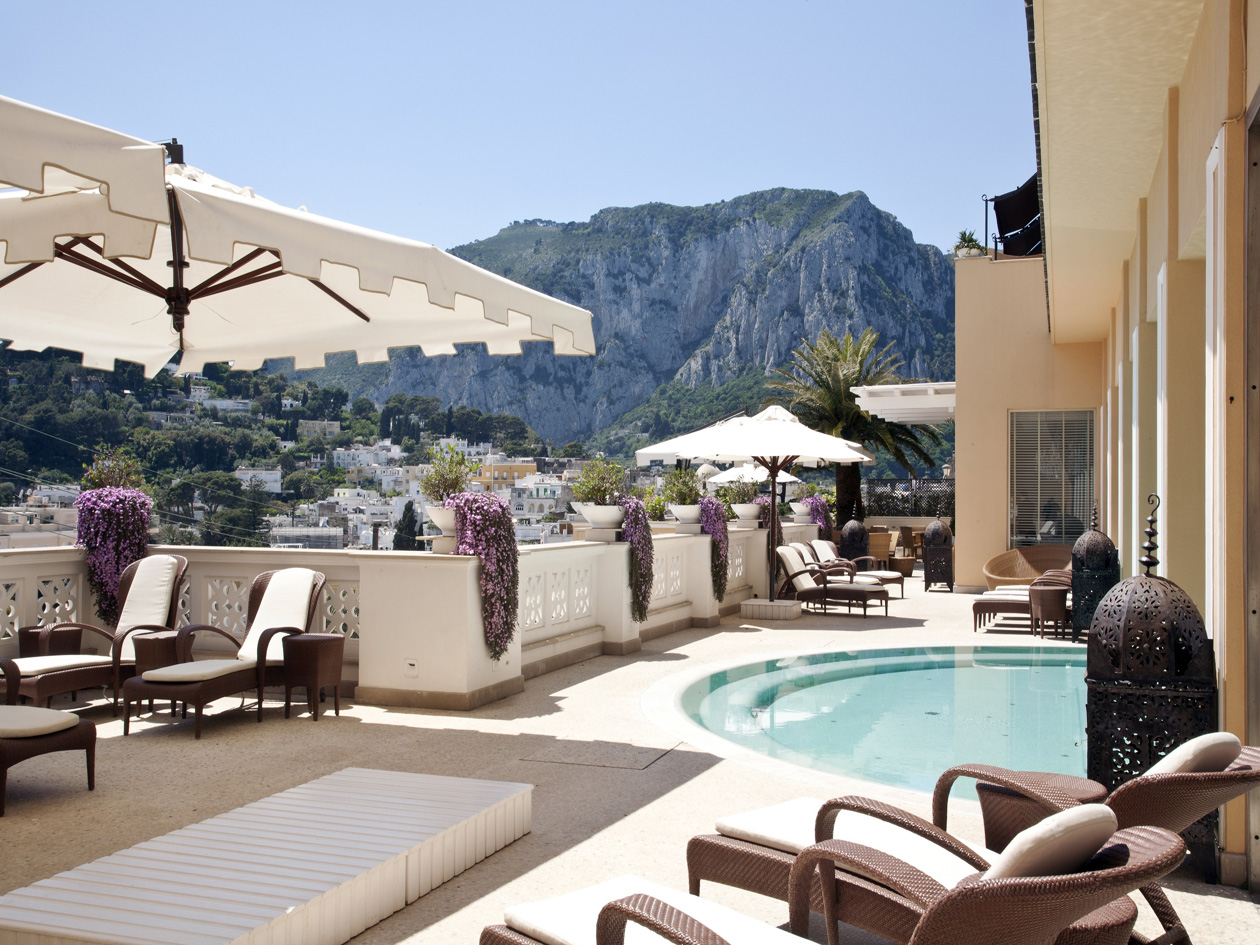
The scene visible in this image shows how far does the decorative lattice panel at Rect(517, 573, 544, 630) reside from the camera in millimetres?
8609

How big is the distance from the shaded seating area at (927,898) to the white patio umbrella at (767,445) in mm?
9600

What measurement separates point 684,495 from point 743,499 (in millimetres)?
3943

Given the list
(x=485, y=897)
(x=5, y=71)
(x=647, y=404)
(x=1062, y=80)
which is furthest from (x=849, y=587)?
(x=647, y=404)

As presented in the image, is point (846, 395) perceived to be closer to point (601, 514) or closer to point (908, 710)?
point (601, 514)

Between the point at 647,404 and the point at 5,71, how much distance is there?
45.7 metres

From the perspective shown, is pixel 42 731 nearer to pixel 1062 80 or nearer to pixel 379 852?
pixel 379 852

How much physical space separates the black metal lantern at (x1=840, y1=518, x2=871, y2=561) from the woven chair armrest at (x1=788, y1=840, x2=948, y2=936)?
16021 mm

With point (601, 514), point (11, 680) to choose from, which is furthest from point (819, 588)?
point (11, 680)

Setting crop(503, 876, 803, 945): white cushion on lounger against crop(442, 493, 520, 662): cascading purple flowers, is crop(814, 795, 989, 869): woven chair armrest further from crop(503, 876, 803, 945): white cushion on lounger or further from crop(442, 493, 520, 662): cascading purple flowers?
crop(442, 493, 520, 662): cascading purple flowers

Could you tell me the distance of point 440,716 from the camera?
→ 7070 millimetres

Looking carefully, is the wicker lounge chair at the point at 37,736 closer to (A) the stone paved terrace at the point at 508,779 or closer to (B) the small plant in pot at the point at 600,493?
(A) the stone paved terrace at the point at 508,779

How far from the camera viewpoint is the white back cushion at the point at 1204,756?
2.87m

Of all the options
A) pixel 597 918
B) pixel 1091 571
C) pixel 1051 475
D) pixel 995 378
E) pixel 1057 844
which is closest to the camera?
pixel 1057 844

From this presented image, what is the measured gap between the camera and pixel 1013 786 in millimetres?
3473
